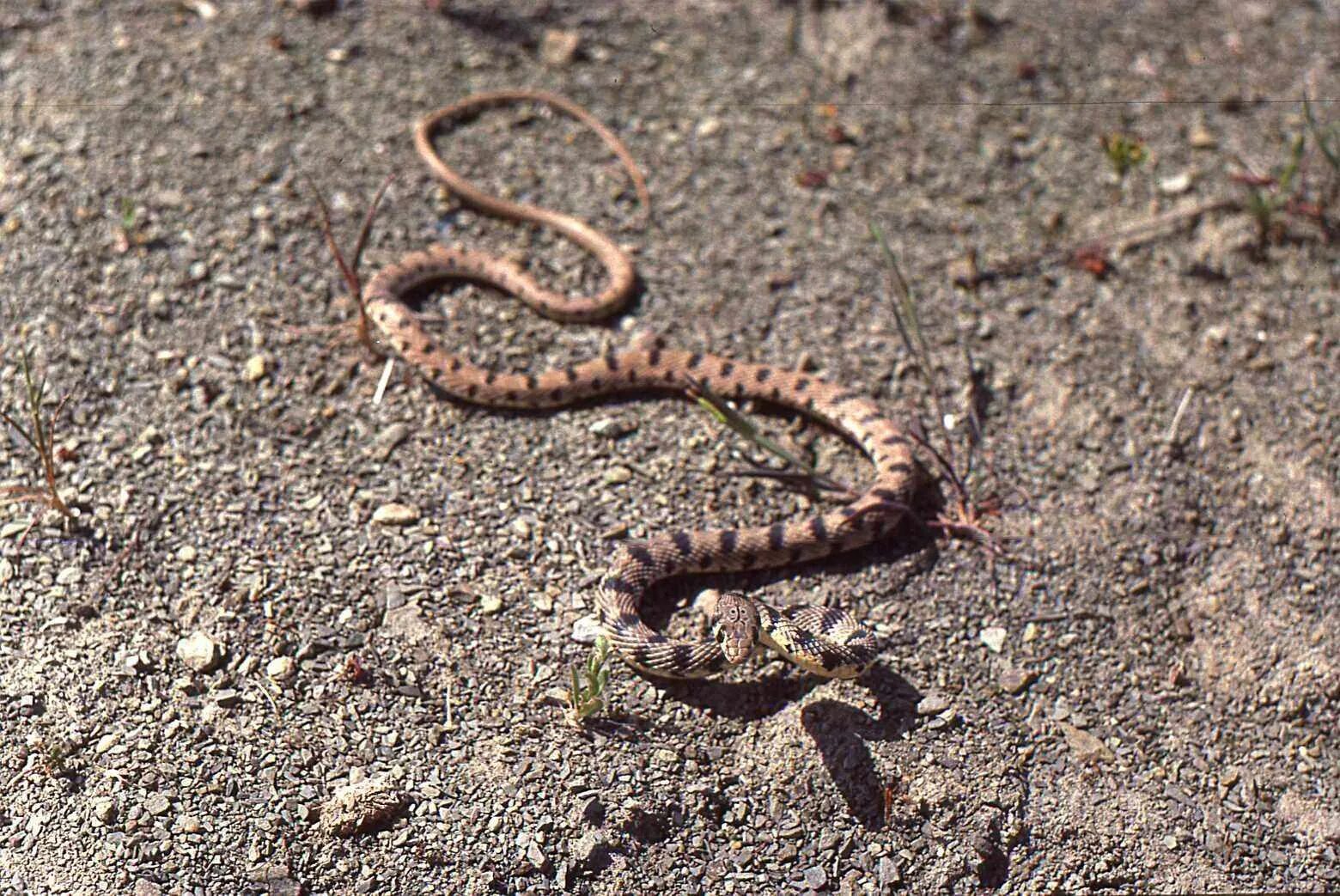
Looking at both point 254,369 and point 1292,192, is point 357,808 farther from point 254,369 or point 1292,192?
point 1292,192

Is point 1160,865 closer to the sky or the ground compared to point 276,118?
closer to the ground

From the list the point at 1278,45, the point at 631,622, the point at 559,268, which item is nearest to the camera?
the point at 631,622

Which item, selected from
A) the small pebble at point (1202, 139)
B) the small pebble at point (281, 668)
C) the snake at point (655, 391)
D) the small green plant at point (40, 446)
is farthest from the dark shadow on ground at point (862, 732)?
the small pebble at point (1202, 139)

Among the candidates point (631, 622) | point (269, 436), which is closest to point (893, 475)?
point (631, 622)

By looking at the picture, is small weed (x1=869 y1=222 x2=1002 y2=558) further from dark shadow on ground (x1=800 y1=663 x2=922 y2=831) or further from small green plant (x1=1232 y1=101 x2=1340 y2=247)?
small green plant (x1=1232 y1=101 x2=1340 y2=247)

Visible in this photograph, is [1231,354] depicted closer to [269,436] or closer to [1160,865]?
[1160,865]

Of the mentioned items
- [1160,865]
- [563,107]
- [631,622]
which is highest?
[563,107]

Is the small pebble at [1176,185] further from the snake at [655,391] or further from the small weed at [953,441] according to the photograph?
the snake at [655,391]
